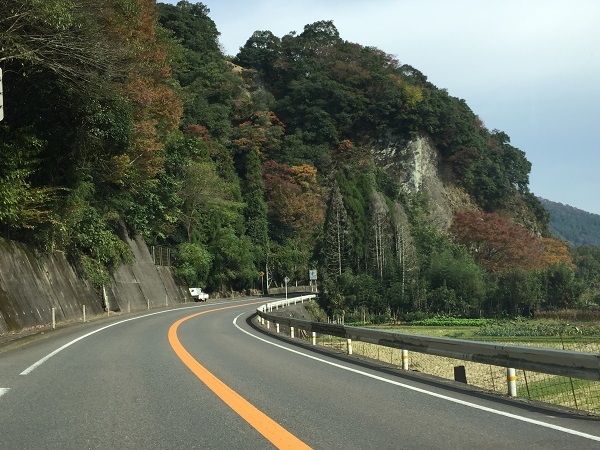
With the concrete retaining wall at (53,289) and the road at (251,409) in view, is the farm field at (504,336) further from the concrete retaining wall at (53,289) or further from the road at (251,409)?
the road at (251,409)

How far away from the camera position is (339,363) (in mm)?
12938

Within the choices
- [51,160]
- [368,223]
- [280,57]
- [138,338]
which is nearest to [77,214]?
[51,160]

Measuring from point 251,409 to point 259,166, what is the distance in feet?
267

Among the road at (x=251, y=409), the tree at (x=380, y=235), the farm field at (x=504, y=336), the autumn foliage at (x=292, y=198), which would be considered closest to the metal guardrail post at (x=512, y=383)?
the road at (x=251, y=409)

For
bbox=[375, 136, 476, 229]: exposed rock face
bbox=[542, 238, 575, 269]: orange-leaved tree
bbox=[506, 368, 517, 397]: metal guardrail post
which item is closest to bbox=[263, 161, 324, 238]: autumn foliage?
bbox=[375, 136, 476, 229]: exposed rock face

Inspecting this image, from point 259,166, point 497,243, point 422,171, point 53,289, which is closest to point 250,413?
point 53,289

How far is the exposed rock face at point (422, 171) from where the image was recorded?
341 ft

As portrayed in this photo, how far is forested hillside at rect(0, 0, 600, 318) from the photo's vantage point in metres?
22.4

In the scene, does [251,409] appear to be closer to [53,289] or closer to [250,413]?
[250,413]

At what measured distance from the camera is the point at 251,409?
24.3 feet

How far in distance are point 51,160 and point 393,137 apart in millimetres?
86372

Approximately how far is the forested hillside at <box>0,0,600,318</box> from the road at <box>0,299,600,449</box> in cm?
1116

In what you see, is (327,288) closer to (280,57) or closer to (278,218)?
(278,218)

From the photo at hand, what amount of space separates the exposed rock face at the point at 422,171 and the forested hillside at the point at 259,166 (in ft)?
1.56
